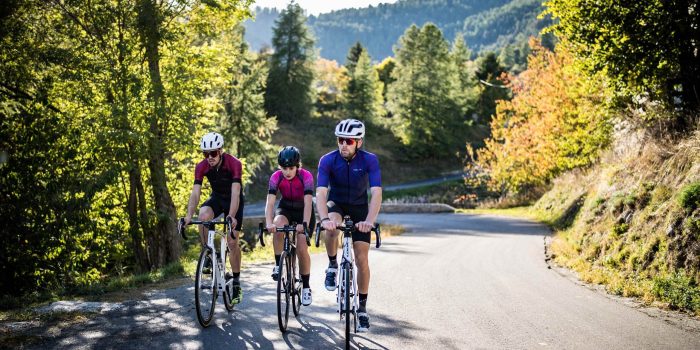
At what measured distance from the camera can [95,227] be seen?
14648mm

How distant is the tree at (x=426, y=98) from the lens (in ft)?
207

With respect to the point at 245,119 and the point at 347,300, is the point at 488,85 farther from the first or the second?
the point at 347,300

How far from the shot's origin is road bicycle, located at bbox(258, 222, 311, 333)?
6770mm

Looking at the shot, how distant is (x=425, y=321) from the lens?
297 inches

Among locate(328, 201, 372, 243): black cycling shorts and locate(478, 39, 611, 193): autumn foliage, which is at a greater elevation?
locate(478, 39, 611, 193): autumn foliage

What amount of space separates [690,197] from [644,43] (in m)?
4.21

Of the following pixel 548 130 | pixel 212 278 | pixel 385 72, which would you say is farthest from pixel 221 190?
pixel 385 72

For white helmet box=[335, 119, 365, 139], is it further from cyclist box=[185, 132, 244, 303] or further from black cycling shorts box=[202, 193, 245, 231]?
black cycling shorts box=[202, 193, 245, 231]

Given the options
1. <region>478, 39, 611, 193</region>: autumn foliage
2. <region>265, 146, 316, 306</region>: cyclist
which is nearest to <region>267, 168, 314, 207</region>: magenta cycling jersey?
<region>265, 146, 316, 306</region>: cyclist

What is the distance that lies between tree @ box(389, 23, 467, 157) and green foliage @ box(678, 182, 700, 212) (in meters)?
53.4

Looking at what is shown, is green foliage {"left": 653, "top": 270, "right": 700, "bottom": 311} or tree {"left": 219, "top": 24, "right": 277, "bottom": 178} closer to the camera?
green foliage {"left": 653, "top": 270, "right": 700, "bottom": 311}

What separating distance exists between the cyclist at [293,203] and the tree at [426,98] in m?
56.2

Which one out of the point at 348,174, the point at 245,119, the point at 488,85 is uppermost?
the point at 488,85

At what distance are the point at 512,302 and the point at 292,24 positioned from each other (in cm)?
6082
